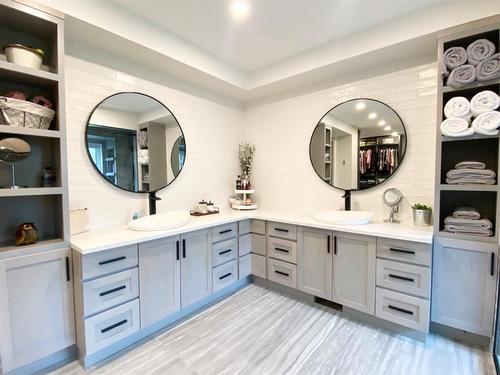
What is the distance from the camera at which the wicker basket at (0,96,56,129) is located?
1.52 meters

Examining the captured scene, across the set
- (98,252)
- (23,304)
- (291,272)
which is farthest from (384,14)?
(23,304)

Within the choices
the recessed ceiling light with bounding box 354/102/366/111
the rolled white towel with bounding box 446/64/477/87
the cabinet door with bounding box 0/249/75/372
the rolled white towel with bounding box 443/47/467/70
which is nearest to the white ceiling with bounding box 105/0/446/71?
the rolled white towel with bounding box 443/47/467/70

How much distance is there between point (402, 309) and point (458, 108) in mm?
1585

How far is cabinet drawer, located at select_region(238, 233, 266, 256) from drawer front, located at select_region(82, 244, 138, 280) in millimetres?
1211

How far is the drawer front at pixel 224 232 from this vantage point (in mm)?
2498

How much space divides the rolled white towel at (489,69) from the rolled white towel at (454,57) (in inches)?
4.6

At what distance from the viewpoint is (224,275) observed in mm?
2605

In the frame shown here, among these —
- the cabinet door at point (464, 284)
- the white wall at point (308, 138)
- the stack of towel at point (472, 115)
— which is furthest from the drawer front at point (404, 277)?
the stack of towel at point (472, 115)

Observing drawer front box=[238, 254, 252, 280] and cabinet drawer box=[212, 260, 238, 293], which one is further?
drawer front box=[238, 254, 252, 280]

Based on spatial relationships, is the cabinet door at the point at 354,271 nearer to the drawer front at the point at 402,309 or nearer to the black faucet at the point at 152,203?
the drawer front at the point at 402,309

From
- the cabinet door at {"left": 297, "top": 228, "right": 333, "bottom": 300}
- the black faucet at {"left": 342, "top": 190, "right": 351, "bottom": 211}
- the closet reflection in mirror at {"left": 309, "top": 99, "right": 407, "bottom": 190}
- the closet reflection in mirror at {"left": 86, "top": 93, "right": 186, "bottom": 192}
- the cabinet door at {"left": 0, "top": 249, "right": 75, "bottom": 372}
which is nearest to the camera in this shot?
the cabinet door at {"left": 0, "top": 249, "right": 75, "bottom": 372}

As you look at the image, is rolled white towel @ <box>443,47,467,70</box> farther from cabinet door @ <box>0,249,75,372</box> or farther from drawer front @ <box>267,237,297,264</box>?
cabinet door @ <box>0,249,75,372</box>

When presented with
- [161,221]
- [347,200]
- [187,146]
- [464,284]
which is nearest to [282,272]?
[347,200]

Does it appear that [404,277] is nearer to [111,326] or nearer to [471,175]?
[471,175]
